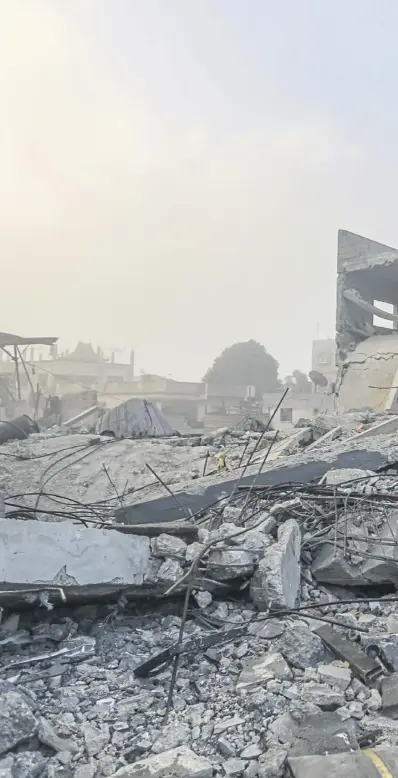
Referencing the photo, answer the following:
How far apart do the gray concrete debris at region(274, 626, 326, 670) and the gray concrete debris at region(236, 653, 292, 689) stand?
0.05 meters

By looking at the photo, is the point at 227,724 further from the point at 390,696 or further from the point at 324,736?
the point at 390,696

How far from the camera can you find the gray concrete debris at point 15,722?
77.2 inches

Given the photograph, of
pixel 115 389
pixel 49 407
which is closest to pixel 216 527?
pixel 49 407

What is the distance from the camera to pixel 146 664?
8.16 feet

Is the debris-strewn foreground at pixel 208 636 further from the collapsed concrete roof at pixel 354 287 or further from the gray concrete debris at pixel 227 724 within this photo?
the collapsed concrete roof at pixel 354 287

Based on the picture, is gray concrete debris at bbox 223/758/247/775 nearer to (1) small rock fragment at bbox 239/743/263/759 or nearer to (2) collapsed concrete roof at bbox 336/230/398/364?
(1) small rock fragment at bbox 239/743/263/759

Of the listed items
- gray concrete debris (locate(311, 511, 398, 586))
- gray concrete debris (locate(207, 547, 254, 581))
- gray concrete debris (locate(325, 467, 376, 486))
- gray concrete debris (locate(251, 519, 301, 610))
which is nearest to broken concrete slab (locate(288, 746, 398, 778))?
gray concrete debris (locate(251, 519, 301, 610))

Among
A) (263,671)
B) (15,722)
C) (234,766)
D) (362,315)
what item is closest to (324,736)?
(234,766)

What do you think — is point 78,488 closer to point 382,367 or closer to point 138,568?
point 138,568

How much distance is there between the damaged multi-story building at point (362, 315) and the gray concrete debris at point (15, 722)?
32.3ft

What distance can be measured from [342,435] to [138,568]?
4.38 metres

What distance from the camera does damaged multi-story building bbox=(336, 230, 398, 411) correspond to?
11.3m

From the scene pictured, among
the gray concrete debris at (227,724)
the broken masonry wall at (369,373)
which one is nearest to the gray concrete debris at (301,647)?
the gray concrete debris at (227,724)

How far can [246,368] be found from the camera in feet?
157
